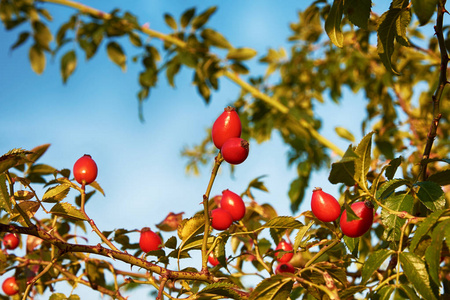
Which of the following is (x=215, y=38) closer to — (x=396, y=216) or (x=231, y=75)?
(x=231, y=75)

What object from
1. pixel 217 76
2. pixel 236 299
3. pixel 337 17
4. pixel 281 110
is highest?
pixel 217 76

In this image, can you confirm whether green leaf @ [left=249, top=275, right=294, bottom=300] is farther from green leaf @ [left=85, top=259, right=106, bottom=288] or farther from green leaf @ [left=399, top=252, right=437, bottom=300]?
green leaf @ [left=85, top=259, right=106, bottom=288]

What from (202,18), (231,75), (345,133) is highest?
(202,18)

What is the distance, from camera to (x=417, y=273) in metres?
0.82

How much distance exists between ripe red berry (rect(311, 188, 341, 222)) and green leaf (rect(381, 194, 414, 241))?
11 centimetres

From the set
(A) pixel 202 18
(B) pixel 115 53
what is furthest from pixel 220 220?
(B) pixel 115 53

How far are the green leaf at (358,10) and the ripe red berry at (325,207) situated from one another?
0.43 meters

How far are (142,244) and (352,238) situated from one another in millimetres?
638

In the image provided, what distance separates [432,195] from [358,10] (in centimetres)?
47

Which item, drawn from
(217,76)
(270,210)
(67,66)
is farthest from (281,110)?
(67,66)

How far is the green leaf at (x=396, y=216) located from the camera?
3.11ft

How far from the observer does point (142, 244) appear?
1.30 m

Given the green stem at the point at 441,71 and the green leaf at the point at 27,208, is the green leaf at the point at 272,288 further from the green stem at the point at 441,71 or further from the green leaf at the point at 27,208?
the green leaf at the point at 27,208

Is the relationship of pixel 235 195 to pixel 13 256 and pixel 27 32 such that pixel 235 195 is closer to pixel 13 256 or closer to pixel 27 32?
pixel 13 256
